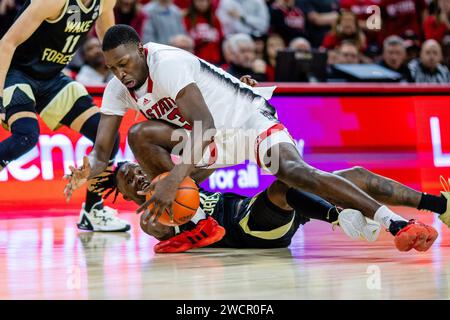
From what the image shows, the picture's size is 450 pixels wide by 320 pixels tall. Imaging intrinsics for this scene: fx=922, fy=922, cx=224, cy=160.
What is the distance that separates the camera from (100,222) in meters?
6.81

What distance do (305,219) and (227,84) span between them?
943 mm

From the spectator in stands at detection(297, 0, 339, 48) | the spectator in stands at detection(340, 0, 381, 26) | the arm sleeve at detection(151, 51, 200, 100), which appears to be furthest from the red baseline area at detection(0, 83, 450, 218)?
the spectator in stands at detection(297, 0, 339, 48)

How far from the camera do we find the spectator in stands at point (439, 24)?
13.0 meters

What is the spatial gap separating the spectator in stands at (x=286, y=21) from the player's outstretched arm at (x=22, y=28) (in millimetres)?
6452

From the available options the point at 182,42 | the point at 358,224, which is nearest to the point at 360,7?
the point at 182,42

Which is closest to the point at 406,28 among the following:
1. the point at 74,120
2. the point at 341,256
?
the point at 74,120

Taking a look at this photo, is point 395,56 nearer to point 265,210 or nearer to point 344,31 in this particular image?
point 344,31

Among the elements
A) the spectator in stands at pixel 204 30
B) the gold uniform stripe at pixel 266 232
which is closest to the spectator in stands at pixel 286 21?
the spectator in stands at pixel 204 30

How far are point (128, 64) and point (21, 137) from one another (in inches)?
59.2

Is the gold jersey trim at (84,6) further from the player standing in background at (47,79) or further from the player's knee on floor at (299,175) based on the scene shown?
the player's knee on floor at (299,175)

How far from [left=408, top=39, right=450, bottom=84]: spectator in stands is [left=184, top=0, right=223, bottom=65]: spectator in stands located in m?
2.43

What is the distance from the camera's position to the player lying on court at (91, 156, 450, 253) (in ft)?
16.6

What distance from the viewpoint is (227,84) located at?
18.1 ft
